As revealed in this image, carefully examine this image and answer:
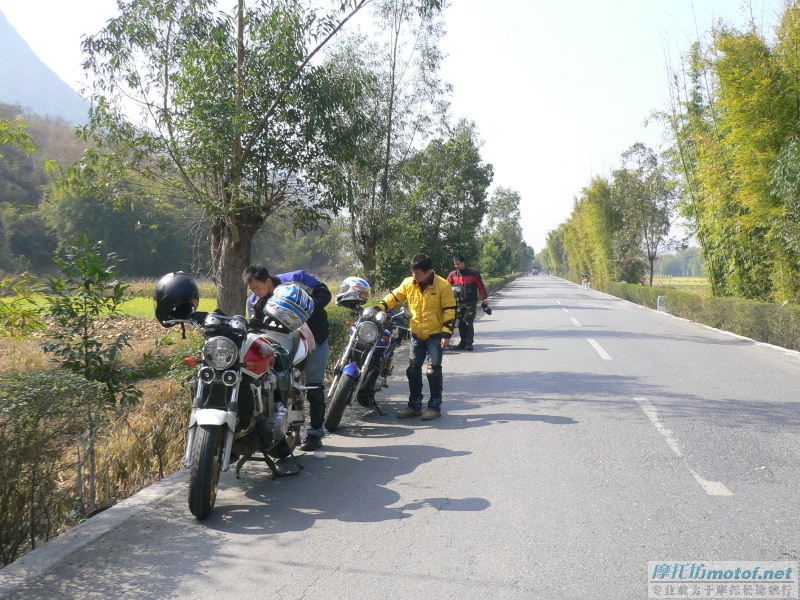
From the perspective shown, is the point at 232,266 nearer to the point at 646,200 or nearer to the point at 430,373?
the point at 430,373

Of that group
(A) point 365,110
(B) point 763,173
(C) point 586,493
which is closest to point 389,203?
(A) point 365,110

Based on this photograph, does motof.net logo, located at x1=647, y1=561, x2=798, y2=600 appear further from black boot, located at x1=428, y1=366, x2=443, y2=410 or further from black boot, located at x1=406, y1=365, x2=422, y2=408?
black boot, located at x1=406, y1=365, x2=422, y2=408

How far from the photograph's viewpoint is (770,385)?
9.41m

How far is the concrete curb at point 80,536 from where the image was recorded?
3484 millimetres

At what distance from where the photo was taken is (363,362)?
7422 millimetres

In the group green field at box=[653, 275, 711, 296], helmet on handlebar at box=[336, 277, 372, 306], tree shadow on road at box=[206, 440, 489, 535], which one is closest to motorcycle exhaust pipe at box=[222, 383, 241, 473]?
tree shadow on road at box=[206, 440, 489, 535]

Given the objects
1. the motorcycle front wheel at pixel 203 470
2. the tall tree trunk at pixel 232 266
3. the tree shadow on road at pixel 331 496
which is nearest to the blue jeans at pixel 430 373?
the tree shadow on road at pixel 331 496

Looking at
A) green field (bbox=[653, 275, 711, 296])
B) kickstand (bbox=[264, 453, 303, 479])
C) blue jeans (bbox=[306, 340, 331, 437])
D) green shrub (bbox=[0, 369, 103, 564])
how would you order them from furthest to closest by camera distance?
1. green field (bbox=[653, 275, 711, 296])
2. blue jeans (bbox=[306, 340, 331, 437])
3. kickstand (bbox=[264, 453, 303, 479])
4. green shrub (bbox=[0, 369, 103, 564])

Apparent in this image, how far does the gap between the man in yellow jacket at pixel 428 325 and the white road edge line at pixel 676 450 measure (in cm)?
228

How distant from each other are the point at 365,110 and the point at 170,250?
41.1 m

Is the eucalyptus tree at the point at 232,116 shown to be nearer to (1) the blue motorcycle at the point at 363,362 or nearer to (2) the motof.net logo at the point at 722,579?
(1) the blue motorcycle at the point at 363,362

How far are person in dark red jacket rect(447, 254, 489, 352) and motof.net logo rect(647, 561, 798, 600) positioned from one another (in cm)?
1021

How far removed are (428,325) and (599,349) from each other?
7.17 m

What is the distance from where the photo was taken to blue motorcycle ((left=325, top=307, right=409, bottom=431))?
6855 millimetres
